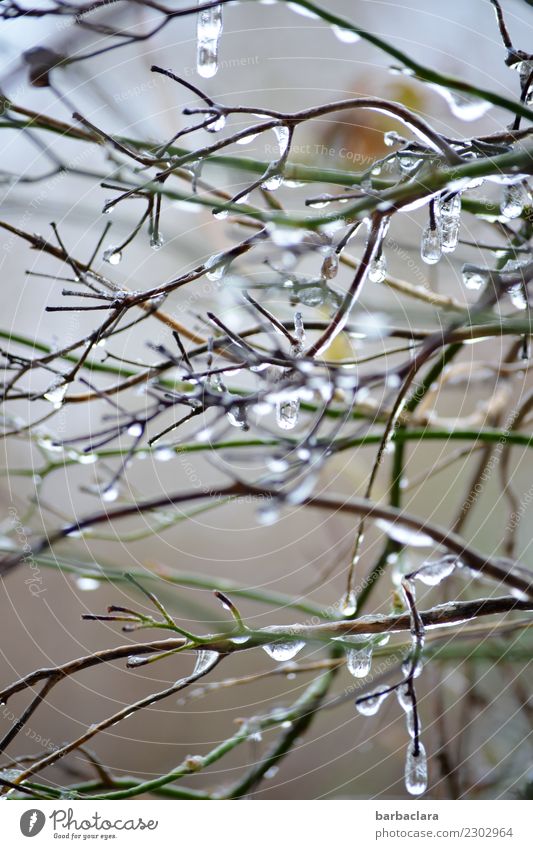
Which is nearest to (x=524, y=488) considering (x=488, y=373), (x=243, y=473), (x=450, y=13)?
(x=488, y=373)

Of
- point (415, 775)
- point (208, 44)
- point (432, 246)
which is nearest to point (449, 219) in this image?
point (432, 246)

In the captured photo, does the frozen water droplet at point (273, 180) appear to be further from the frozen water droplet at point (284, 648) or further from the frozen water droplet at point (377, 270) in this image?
the frozen water droplet at point (284, 648)

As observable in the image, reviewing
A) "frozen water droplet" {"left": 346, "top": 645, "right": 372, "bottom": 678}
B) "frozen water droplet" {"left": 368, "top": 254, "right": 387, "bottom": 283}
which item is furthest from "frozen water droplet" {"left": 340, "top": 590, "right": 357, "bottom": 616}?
"frozen water droplet" {"left": 368, "top": 254, "right": 387, "bottom": 283}
